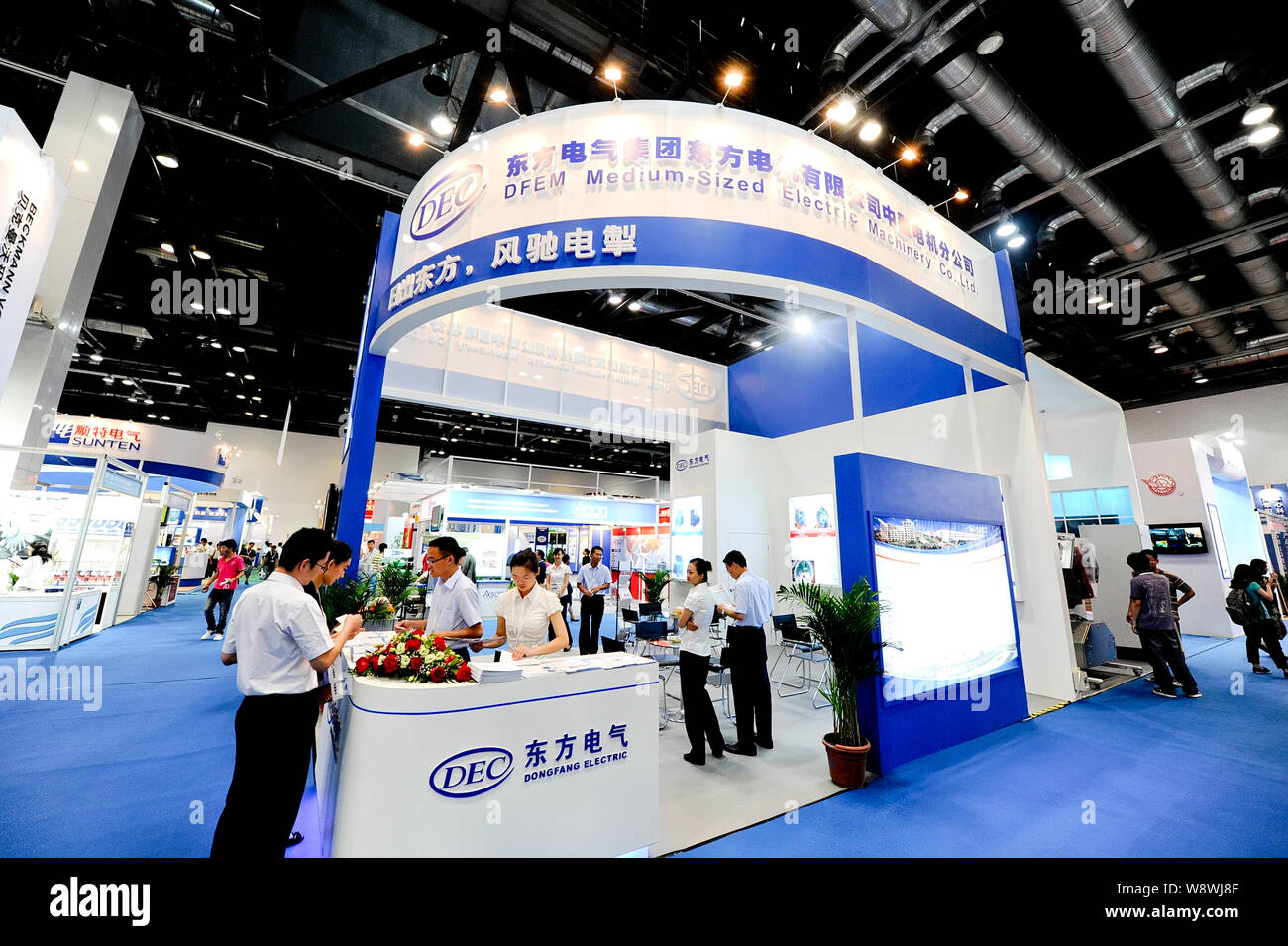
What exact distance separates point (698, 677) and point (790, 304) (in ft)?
10.7

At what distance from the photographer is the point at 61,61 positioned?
4605mm

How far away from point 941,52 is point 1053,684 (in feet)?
19.5

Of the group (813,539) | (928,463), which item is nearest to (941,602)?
(928,463)

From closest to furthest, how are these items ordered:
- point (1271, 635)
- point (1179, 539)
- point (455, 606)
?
point (455, 606) < point (1271, 635) < point (1179, 539)

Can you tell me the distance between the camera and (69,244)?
4246 mm

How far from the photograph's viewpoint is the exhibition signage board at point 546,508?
1098 cm

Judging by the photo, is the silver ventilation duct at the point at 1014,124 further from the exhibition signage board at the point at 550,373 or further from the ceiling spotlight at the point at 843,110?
the exhibition signage board at the point at 550,373

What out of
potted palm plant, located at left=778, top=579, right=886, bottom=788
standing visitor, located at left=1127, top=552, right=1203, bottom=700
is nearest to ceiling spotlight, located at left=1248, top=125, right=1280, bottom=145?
standing visitor, located at left=1127, top=552, right=1203, bottom=700

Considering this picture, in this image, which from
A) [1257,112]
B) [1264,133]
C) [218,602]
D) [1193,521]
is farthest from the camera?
[1193,521]

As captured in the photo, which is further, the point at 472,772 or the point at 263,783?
the point at 472,772

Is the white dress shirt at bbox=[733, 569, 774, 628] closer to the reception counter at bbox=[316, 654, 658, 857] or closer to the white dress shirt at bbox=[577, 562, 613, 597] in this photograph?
the reception counter at bbox=[316, 654, 658, 857]

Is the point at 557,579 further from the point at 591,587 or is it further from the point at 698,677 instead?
the point at 698,677

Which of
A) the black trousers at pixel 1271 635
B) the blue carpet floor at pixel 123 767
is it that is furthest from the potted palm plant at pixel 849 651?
the black trousers at pixel 1271 635
